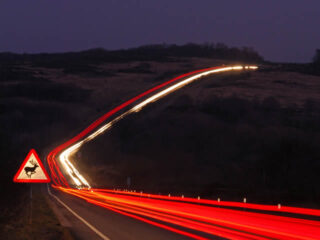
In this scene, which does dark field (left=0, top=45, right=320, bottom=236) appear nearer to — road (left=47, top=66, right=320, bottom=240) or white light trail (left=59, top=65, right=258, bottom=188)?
white light trail (left=59, top=65, right=258, bottom=188)

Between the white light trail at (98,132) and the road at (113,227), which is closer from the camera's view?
the road at (113,227)

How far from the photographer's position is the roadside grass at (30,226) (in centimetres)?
1616

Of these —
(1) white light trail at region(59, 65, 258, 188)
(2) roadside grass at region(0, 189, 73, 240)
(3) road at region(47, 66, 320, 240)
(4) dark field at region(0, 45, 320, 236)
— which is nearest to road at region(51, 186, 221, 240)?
(3) road at region(47, 66, 320, 240)

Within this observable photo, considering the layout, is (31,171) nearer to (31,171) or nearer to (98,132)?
(31,171)

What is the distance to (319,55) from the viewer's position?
133875 mm

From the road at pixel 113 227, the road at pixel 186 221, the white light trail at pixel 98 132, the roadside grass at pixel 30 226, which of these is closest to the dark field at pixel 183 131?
the roadside grass at pixel 30 226

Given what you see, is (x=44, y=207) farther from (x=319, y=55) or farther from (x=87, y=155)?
(x=319, y=55)

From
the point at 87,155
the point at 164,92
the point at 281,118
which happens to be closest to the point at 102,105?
the point at 164,92

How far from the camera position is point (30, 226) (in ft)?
59.2

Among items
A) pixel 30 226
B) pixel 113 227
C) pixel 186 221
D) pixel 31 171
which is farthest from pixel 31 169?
pixel 186 221

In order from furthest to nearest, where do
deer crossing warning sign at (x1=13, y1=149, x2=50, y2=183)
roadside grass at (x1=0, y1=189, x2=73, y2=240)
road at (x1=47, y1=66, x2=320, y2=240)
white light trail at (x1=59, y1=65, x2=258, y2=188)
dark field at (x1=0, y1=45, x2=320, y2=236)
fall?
white light trail at (x1=59, y1=65, x2=258, y2=188) < dark field at (x1=0, y1=45, x2=320, y2=236) < road at (x1=47, y1=66, x2=320, y2=240) < roadside grass at (x1=0, y1=189, x2=73, y2=240) < deer crossing warning sign at (x1=13, y1=149, x2=50, y2=183)

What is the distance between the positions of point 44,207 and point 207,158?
28.0m

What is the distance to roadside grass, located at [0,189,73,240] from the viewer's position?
1616cm

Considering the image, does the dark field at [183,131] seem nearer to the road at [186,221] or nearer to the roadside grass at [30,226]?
the roadside grass at [30,226]
